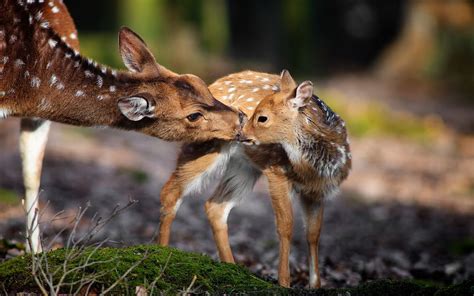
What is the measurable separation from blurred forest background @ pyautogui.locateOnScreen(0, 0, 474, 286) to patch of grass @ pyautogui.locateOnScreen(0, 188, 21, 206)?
32 mm

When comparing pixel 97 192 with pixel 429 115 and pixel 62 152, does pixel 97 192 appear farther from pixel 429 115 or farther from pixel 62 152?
pixel 429 115

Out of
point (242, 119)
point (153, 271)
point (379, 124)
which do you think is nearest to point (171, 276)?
point (153, 271)

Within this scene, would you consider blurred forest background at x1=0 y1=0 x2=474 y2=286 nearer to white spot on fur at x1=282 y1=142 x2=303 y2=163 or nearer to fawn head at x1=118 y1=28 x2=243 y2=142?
white spot on fur at x1=282 y1=142 x2=303 y2=163

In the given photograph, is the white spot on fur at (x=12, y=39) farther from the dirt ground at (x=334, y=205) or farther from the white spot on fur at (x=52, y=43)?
the dirt ground at (x=334, y=205)

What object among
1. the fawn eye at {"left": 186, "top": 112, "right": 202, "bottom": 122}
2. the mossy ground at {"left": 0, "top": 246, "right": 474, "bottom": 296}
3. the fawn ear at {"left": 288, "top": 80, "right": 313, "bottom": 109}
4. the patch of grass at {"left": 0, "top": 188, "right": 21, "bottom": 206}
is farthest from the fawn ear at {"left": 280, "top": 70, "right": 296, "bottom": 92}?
the patch of grass at {"left": 0, "top": 188, "right": 21, "bottom": 206}

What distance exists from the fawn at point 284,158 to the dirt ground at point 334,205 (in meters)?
0.51

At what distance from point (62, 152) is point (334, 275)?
6.69 meters

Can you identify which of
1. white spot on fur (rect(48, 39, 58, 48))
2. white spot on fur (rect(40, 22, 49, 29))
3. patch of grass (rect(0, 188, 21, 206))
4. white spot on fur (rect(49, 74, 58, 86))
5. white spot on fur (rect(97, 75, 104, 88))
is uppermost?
white spot on fur (rect(40, 22, 49, 29))

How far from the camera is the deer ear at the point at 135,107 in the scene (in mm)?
6270

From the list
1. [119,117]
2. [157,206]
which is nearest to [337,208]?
[157,206]

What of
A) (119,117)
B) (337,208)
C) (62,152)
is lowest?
(62,152)

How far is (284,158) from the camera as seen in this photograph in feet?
22.6

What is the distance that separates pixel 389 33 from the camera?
34438 millimetres

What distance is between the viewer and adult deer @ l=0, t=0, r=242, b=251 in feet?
21.0
